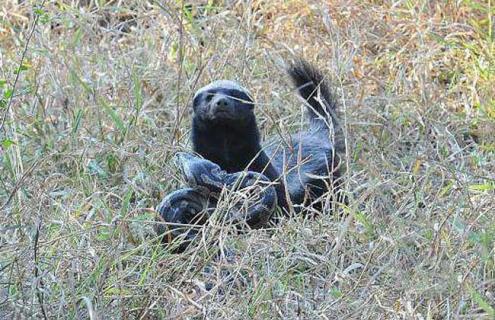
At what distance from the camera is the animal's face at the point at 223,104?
15.9 ft

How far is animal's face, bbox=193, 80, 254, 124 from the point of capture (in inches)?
191

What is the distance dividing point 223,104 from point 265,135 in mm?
878

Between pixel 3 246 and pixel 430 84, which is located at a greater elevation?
pixel 3 246

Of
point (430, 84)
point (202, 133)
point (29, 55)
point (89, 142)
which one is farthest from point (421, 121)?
point (29, 55)

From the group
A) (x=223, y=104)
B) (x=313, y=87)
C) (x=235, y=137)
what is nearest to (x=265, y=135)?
(x=313, y=87)

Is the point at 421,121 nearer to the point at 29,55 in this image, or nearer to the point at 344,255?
the point at 344,255

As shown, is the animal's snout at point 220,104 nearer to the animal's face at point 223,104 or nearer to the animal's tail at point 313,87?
the animal's face at point 223,104

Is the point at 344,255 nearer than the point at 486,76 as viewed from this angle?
Yes

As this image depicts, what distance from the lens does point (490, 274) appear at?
386cm

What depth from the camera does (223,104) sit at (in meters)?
4.84

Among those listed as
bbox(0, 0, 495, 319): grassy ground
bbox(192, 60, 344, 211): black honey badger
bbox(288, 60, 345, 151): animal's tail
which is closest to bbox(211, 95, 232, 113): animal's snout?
bbox(192, 60, 344, 211): black honey badger

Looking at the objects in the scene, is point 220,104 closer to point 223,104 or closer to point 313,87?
point 223,104

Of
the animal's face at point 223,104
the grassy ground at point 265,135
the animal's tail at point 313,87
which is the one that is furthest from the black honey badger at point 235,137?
the animal's tail at point 313,87

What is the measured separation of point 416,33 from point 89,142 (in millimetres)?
1863
